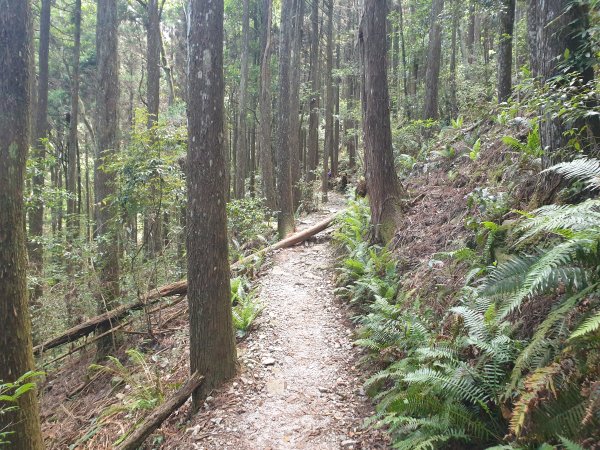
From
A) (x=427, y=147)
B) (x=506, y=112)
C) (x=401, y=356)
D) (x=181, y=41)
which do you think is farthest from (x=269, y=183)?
(x=181, y=41)

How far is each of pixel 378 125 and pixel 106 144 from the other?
19.6 ft

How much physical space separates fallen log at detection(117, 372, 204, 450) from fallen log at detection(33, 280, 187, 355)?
3.33m

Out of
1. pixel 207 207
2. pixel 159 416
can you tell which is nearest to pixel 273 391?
pixel 159 416

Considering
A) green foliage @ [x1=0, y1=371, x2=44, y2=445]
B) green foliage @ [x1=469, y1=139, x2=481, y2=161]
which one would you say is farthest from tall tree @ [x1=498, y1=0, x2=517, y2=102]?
green foliage @ [x1=0, y1=371, x2=44, y2=445]

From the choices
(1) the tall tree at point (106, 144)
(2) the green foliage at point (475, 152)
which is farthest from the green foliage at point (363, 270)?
(1) the tall tree at point (106, 144)

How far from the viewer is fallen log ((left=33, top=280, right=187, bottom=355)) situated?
7.71 metres

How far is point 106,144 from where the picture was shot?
8891mm

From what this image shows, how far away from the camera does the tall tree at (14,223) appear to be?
13.0 feet

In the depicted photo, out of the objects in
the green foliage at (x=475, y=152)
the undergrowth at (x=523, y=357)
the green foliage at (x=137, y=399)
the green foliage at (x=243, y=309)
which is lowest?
the green foliage at (x=137, y=399)

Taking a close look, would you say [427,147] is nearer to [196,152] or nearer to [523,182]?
[523,182]

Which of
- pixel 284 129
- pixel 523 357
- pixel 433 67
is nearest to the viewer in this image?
pixel 523 357

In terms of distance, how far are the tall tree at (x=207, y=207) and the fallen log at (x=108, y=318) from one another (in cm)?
336

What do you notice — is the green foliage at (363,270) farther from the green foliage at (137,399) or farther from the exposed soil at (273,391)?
the green foliage at (137,399)

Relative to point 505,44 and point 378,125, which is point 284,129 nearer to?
point 378,125
